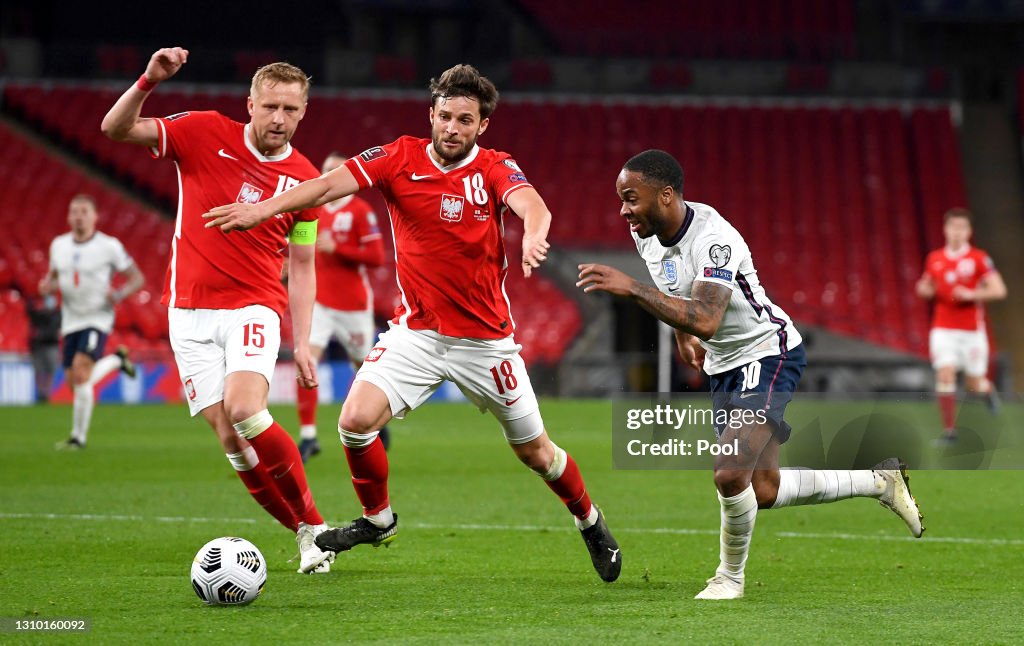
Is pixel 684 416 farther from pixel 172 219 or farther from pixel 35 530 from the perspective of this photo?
pixel 172 219

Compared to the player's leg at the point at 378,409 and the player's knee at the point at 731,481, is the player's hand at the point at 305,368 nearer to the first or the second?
the player's leg at the point at 378,409

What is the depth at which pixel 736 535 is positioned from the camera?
20.3 ft

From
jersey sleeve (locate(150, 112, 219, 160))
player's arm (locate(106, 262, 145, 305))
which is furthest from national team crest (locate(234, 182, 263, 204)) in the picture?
player's arm (locate(106, 262, 145, 305))

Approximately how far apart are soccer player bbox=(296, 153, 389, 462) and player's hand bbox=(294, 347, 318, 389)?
18.6 ft

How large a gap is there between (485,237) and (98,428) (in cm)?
1132

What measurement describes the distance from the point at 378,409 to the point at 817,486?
81.9 inches

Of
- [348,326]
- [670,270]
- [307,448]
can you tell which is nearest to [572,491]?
[670,270]

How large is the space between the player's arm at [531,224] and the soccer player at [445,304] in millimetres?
170

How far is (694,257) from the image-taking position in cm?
619

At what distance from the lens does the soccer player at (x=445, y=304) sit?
6.62 m

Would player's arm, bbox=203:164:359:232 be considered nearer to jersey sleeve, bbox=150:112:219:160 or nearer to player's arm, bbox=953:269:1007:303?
jersey sleeve, bbox=150:112:219:160

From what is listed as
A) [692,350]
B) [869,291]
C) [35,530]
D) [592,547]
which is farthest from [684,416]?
[869,291]

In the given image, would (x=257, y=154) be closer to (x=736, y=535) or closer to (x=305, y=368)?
(x=305, y=368)

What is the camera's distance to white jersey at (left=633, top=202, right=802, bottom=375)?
6094 mm
